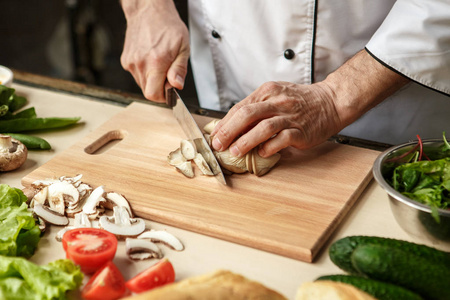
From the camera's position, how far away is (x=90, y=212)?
5.03 feet

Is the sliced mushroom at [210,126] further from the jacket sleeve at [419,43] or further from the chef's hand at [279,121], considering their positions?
the jacket sleeve at [419,43]

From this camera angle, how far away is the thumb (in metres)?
2.04

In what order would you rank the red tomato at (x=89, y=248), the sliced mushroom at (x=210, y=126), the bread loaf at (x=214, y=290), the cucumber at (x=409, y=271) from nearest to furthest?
the bread loaf at (x=214, y=290) < the cucumber at (x=409, y=271) < the red tomato at (x=89, y=248) < the sliced mushroom at (x=210, y=126)

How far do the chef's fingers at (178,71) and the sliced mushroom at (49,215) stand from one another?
74 cm

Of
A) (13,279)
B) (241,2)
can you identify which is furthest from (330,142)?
(13,279)

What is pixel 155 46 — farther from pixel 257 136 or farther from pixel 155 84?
pixel 257 136

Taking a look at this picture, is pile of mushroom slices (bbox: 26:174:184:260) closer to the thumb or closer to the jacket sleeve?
the thumb

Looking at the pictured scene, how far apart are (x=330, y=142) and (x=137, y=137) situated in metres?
0.70

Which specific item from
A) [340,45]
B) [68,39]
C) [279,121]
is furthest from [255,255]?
[68,39]

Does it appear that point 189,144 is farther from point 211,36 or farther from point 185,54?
point 211,36

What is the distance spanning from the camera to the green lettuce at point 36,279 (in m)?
1.16

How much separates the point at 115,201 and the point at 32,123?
0.65 metres

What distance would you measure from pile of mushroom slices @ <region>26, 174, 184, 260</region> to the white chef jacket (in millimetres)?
900

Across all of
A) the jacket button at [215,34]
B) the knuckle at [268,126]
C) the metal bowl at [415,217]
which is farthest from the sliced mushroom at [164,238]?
the jacket button at [215,34]
